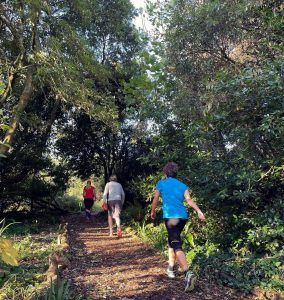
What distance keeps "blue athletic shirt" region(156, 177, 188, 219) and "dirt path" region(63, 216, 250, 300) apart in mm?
1078

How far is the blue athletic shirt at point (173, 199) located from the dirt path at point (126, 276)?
108cm

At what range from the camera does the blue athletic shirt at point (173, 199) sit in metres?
5.67

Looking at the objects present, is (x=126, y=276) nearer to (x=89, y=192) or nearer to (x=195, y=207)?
(x=195, y=207)

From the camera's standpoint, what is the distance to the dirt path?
530 cm

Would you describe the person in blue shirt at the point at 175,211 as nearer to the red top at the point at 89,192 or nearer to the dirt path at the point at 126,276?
the dirt path at the point at 126,276

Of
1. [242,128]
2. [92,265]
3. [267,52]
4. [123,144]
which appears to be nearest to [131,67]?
[123,144]

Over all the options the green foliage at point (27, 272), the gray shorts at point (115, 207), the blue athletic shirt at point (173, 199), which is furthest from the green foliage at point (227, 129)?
the green foliage at point (27, 272)

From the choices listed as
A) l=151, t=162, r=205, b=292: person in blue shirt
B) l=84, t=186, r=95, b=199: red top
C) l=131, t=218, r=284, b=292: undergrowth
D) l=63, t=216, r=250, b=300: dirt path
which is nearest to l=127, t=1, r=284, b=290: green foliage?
l=131, t=218, r=284, b=292: undergrowth

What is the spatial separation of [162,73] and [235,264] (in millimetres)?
6971

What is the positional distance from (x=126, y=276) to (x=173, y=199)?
5.55 feet

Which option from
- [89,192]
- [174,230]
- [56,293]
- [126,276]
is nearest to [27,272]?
[126,276]

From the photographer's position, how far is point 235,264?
274 inches

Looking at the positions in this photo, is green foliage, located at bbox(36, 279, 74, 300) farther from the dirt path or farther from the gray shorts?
the gray shorts

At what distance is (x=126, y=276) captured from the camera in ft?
20.8
